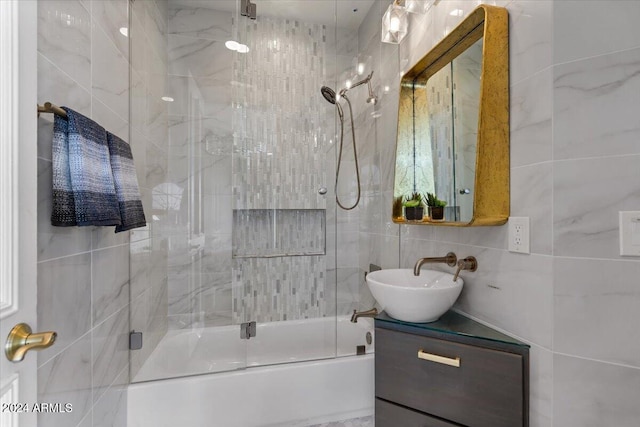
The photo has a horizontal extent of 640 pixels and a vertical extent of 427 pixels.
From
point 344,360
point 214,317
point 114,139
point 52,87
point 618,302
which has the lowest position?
point 344,360

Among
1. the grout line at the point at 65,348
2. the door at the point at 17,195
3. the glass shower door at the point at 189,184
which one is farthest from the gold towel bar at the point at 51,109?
the glass shower door at the point at 189,184

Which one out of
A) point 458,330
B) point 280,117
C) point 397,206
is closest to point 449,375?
point 458,330

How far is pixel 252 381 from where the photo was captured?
174 cm

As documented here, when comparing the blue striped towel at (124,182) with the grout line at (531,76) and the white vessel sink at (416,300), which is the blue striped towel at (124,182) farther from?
the grout line at (531,76)

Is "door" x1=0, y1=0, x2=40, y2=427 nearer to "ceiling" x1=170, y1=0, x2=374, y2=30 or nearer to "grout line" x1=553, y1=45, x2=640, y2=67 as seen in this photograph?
"grout line" x1=553, y1=45, x2=640, y2=67

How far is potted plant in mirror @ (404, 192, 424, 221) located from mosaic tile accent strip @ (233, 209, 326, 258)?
74cm

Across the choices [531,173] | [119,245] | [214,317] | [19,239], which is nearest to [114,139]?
[119,245]

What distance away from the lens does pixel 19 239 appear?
0.68m

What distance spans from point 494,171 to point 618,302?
58cm

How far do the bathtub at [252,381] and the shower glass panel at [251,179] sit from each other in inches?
1.1

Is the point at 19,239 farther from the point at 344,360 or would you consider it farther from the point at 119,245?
the point at 344,360

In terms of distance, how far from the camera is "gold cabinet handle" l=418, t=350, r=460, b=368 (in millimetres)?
1236

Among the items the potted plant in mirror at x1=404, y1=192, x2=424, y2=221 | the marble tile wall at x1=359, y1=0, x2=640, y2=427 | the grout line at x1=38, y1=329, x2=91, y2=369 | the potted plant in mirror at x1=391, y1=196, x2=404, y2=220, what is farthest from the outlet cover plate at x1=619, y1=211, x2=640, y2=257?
the grout line at x1=38, y1=329, x2=91, y2=369

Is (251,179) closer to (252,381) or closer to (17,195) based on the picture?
(252,381)
